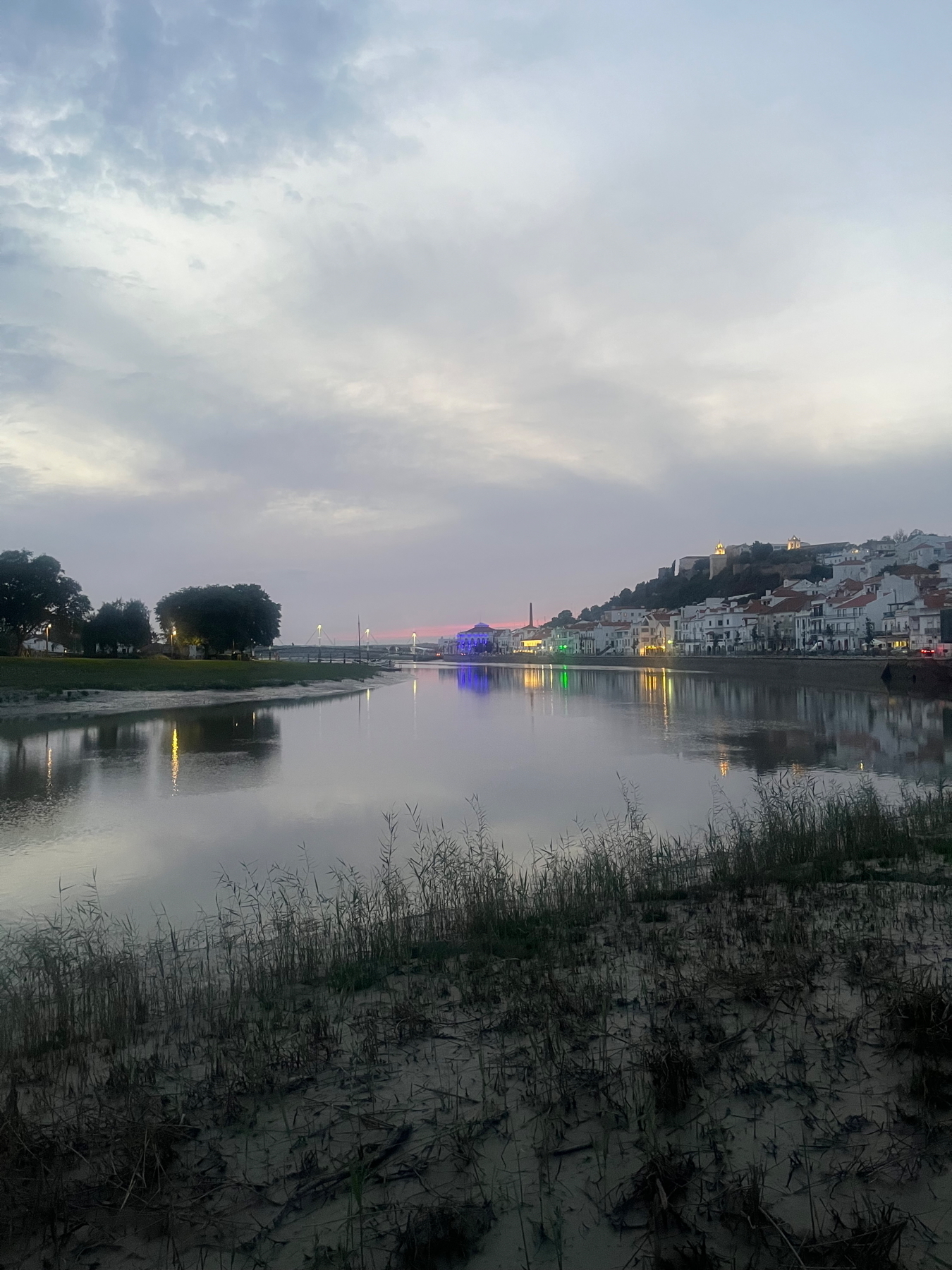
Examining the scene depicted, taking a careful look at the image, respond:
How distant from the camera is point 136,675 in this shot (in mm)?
53969

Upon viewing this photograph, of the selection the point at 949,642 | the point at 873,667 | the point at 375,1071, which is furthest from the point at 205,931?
the point at 949,642

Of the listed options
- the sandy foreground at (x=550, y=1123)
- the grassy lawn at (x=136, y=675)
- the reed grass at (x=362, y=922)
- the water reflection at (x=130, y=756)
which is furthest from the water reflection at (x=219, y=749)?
the sandy foreground at (x=550, y=1123)

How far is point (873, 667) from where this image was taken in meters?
55.5

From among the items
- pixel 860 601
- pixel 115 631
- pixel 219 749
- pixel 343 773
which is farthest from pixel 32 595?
pixel 860 601

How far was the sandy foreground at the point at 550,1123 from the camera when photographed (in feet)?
9.65

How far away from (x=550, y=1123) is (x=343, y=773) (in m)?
17.1

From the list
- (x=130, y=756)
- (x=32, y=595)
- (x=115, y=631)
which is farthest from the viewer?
(x=115, y=631)

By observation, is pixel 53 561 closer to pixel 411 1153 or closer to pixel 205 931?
pixel 205 931

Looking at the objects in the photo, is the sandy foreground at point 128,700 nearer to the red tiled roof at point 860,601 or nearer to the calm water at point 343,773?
the calm water at point 343,773

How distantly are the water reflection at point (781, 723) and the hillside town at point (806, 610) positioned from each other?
76.6 ft

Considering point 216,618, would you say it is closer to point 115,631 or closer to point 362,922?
point 115,631

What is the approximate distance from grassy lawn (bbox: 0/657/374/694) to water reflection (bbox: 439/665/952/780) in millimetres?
17386

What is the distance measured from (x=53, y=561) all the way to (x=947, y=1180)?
77.8 meters

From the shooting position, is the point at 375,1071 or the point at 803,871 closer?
the point at 375,1071
